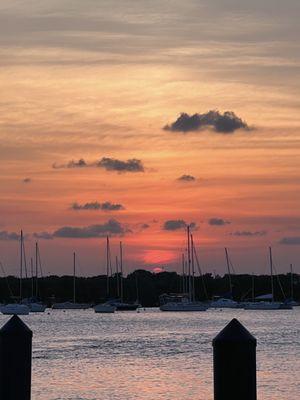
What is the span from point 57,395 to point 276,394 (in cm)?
900

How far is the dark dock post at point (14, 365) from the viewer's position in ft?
42.2

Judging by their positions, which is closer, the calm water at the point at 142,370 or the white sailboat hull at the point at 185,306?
the calm water at the point at 142,370

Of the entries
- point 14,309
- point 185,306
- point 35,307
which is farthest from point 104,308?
point 14,309

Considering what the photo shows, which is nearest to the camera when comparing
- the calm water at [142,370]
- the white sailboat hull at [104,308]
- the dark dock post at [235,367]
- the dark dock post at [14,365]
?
the dark dock post at [235,367]

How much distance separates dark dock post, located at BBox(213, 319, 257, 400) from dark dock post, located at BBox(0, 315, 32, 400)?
8.51ft

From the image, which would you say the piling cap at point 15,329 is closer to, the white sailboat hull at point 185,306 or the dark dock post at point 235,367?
the dark dock post at point 235,367

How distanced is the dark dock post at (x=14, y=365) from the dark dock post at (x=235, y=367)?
8.51 feet

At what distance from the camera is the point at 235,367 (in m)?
11.6

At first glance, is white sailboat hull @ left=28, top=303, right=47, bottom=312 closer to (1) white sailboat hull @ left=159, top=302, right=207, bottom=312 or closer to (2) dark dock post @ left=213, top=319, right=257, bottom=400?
(1) white sailboat hull @ left=159, top=302, right=207, bottom=312

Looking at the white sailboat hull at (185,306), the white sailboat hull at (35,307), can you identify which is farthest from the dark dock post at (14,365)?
the white sailboat hull at (35,307)

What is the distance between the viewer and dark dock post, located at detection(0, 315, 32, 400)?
12.9 m

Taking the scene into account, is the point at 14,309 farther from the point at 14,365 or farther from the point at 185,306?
the point at 14,365

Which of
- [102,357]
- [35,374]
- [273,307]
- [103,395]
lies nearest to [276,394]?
[103,395]

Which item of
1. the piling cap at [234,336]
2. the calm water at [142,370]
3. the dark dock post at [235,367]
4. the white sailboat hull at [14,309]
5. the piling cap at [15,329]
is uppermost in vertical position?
the white sailboat hull at [14,309]
